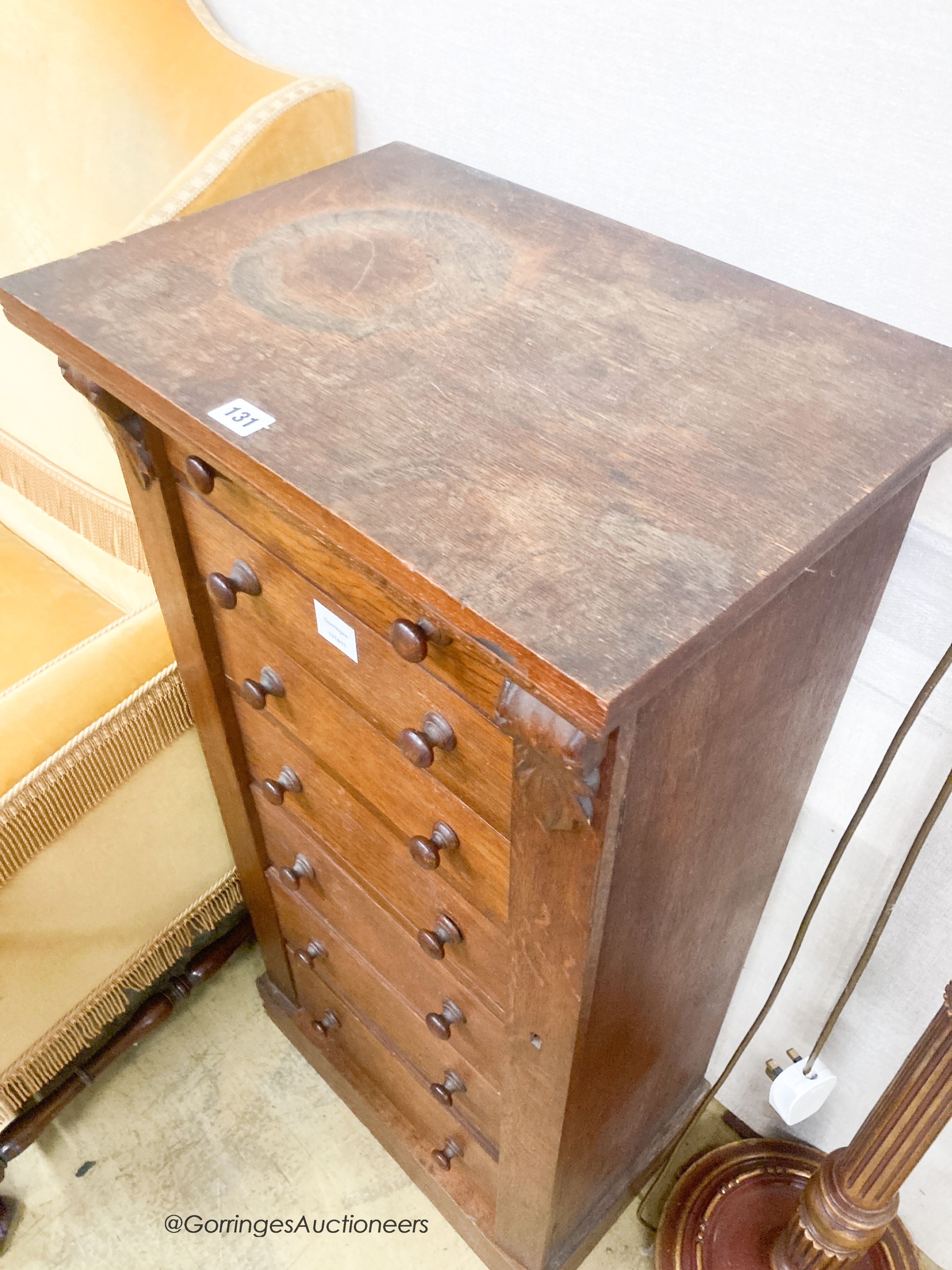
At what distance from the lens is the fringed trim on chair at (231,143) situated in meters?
0.91

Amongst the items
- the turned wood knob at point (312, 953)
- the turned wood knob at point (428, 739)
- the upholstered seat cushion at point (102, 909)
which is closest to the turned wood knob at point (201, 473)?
the turned wood knob at point (428, 739)

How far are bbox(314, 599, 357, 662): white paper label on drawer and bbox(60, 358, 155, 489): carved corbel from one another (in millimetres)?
190

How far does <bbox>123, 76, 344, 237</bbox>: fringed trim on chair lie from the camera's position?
914mm

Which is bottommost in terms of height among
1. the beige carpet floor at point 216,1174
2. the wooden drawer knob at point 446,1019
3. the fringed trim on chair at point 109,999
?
the beige carpet floor at point 216,1174

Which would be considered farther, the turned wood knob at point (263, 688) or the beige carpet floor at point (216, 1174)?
the beige carpet floor at point (216, 1174)

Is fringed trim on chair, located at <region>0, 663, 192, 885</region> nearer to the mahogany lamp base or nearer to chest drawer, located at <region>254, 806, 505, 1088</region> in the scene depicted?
chest drawer, located at <region>254, 806, 505, 1088</region>

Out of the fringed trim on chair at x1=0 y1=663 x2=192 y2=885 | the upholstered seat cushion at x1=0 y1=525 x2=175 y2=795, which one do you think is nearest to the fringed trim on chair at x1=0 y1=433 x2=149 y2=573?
the upholstered seat cushion at x1=0 y1=525 x2=175 y2=795

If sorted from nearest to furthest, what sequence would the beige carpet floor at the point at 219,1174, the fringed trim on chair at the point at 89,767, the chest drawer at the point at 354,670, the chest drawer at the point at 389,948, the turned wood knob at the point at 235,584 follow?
the chest drawer at the point at 354,670 → the turned wood knob at the point at 235,584 → the chest drawer at the point at 389,948 → the fringed trim on chair at the point at 89,767 → the beige carpet floor at the point at 219,1174

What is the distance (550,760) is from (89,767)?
2.20 feet

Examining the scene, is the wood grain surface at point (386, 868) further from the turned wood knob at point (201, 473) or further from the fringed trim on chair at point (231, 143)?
the fringed trim on chair at point (231, 143)

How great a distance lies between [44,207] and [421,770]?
914mm

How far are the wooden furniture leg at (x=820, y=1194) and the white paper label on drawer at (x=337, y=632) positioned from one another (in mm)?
509

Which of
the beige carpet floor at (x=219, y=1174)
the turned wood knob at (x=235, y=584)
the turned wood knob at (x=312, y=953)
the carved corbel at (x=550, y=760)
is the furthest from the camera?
the beige carpet floor at (x=219, y=1174)

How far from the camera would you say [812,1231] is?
918 millimetres
